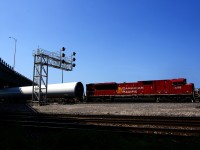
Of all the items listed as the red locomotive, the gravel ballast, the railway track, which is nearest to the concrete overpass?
the red locomotive

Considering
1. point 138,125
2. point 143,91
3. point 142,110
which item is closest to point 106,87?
point 143,91

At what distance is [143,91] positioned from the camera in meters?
34.2

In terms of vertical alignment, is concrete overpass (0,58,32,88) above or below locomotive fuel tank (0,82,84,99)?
above

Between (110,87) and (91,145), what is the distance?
1239 inches

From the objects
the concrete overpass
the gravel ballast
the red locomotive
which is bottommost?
the gravel ballast

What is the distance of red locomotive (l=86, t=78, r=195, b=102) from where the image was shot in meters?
31.0

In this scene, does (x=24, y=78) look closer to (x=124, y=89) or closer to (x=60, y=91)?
(x=60, y=91)

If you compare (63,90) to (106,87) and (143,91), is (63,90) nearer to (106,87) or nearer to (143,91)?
(106,87)

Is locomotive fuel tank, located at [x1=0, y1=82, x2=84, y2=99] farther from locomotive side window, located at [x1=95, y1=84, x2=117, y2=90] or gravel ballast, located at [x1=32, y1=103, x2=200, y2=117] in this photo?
gravel ballast, located at [x1=32, y1=103, x2=200, y2=117]

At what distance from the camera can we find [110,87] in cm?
3712

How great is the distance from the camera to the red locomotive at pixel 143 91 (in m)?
31.0

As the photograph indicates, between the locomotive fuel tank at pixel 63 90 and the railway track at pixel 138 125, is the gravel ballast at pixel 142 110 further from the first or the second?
the locomotive fuel tank at pixel 63 90

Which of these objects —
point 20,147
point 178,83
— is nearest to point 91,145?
point 20,147

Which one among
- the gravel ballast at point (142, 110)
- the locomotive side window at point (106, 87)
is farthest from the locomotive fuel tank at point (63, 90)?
the gravel ballast at point (142, 110)
